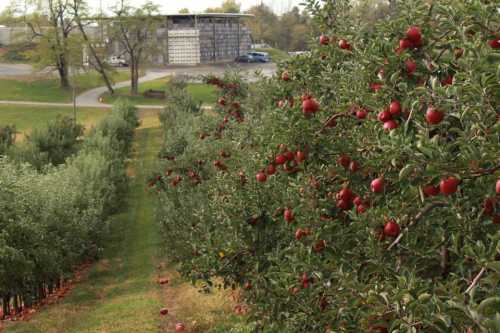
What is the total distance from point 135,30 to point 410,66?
1710 inches

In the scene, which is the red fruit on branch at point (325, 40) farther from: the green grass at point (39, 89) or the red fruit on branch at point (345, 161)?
the green grass at point (39, 89)

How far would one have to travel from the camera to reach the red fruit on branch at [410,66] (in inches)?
130

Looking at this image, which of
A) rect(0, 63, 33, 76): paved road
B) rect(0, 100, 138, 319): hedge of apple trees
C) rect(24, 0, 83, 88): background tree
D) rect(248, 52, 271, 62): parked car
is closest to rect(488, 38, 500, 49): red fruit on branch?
rect(0, 100, 138, 319): hedge of apple trees

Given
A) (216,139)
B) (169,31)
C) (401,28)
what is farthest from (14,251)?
(169,31)

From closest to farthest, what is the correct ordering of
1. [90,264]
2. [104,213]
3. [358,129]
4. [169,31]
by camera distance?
[358,129]
[90,264]
[104,213]
[169,31]

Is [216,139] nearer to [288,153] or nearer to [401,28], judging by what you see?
[288,153]

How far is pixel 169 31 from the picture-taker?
187 ft

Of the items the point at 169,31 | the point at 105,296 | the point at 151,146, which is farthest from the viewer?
the point at 169,31

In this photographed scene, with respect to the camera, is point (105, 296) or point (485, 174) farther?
point (105, 296)

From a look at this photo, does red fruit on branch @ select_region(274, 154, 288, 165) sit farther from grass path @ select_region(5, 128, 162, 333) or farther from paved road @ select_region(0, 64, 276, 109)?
paved road @ select_region(0, 64, 276, 109)

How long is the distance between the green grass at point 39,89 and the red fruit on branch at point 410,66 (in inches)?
1690

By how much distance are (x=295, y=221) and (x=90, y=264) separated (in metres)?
10.4

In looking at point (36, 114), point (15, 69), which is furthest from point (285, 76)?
point (15, 69)

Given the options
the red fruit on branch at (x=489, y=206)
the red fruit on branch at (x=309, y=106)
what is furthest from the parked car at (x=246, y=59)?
the red fruit on branch at (x=489, y=206)
